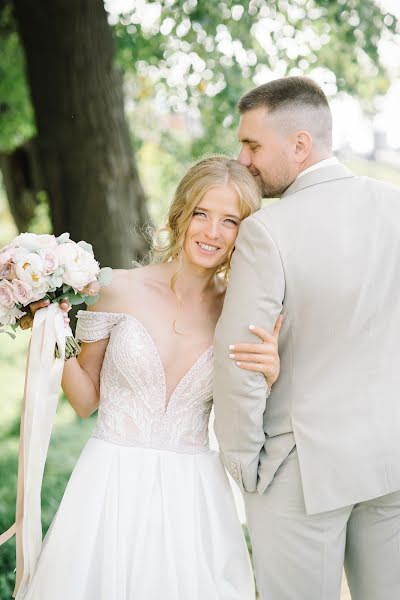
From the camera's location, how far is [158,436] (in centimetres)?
306

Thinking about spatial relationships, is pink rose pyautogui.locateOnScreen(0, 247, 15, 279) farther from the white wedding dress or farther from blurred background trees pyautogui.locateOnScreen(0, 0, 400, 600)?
blurred background trees pyautogui.locateOnScreen(0, 0, 400, 600)

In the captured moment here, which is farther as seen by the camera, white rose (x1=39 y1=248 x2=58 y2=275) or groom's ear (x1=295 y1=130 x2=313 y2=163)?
groom's ear (x1=295 y1=130 x2=313 y2=163)

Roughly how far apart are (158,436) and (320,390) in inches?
28.8

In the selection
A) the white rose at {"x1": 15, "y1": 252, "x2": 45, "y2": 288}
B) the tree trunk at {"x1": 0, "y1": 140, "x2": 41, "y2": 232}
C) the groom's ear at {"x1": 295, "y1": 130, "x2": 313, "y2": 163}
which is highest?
the groom's ear at {"x1": 295, "y1": 130, "x2": 313, "y2": 163}

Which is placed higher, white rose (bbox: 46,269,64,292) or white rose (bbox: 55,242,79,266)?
white rose (bbox: 55,242,79,266)

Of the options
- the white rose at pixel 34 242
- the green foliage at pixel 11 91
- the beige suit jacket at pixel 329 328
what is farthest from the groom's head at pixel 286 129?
the green foliage at pixel 11 91

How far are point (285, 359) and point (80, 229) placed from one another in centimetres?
385

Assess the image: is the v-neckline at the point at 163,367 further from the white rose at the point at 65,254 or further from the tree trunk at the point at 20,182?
the tree trunk at the point at 20,182

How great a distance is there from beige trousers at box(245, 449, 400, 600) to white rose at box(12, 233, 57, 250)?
3.79 feet

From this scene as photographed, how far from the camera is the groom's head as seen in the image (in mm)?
2973

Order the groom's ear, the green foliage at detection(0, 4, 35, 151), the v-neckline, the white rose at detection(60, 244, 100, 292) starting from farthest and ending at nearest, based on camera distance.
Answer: the green foliage at detection(0, 4, 35, 151) < the v-neckline < the groom's ear < the white rose at detection(60, 244, 100, 292)

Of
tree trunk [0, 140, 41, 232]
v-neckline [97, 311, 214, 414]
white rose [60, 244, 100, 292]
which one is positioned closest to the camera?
white rose [60, 244, 100, 292]

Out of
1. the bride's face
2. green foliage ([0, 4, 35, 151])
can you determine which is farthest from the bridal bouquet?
green foliage ([0, 4, 35, 151])

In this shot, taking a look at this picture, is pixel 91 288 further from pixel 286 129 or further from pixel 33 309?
pixel 286 129
